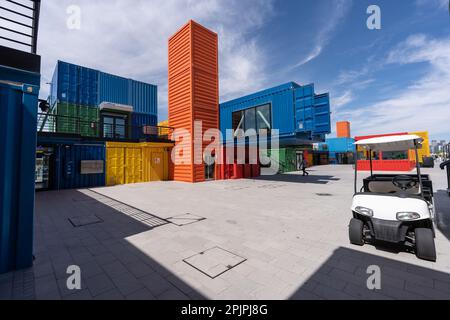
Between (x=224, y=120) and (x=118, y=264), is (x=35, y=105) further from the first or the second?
(x=224, y=120)

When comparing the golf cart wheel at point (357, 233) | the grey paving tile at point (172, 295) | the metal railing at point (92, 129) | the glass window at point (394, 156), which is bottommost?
the grey paving tile at point (172, 295)

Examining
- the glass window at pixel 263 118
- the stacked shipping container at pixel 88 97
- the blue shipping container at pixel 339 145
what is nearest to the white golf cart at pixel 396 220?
the glass window at pixel 263 118

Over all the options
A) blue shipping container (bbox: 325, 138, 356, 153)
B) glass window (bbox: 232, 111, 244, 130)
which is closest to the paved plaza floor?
glass window (bbox: 232, 111, 244, 130)

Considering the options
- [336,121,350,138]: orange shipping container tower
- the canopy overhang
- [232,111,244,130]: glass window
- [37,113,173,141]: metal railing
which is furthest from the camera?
[336,121,350,138]: orange shipping container tower

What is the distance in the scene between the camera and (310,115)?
1123cm

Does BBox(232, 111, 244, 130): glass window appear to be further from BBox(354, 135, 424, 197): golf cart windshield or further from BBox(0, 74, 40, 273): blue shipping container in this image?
BBox(0, 74, 40, 273): blue shipping container

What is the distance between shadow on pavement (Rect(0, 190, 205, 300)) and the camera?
2.67 m

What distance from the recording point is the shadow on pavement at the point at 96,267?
8.77ft

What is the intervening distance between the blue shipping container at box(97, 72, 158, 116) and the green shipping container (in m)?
1.34

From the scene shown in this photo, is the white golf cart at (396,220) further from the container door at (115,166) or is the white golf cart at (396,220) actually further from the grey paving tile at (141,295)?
the container door at (115,166)

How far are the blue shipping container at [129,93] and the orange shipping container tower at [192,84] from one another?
447 centimetres
